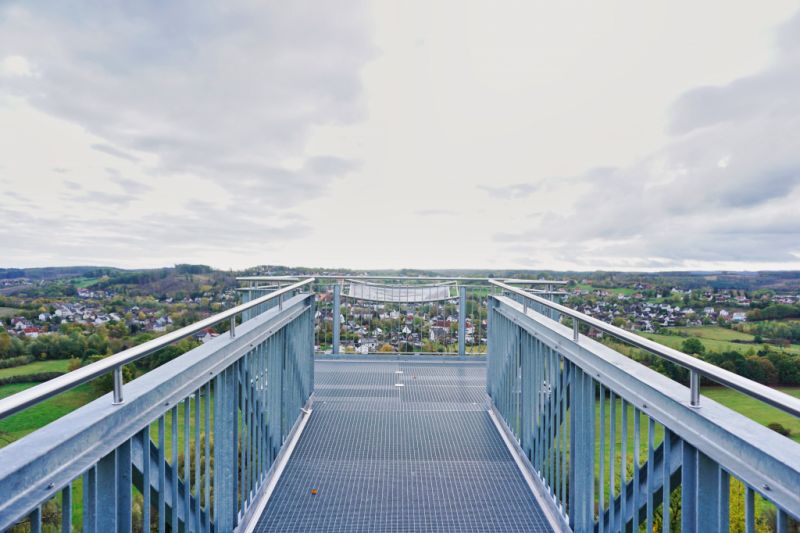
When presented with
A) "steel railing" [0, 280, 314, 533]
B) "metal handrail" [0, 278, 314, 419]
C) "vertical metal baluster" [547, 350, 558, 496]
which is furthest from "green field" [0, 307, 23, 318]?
"vertical metal baluster" [547, 350, 558, 496]

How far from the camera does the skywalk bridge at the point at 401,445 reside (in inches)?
43.3

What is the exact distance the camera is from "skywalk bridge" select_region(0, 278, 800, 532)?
110cm

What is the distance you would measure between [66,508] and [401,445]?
105 inches

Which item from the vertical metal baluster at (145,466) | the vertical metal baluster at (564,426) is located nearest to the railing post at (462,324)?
the vertical metal baluster at (564,426)

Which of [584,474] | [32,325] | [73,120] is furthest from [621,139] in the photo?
[73,120]

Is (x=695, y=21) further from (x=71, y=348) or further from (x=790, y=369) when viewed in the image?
(x=71, y=348)

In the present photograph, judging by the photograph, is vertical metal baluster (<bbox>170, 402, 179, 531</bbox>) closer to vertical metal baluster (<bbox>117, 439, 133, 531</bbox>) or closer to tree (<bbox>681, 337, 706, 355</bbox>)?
vertical metal baluster (<bbox>117, 439, 133, 531</bbox>)

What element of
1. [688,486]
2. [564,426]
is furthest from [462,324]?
[688,486]

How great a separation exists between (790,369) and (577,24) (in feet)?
24.9

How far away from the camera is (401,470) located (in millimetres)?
3076

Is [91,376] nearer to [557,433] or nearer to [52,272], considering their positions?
[557,433]

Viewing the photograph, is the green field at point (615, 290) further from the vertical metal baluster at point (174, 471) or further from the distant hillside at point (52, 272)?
the distant hillside at point (52, 272)

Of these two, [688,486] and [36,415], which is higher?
[36,415]

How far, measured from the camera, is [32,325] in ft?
20.1
